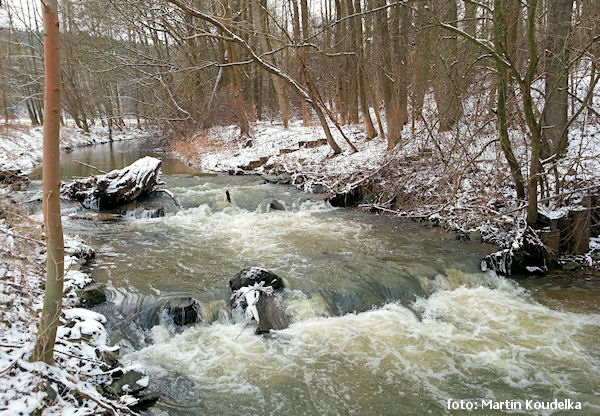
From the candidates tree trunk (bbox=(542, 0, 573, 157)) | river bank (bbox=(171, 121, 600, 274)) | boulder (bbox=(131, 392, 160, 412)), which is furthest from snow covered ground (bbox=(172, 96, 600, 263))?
boulder (bbox=(131, 392, 160, 412))

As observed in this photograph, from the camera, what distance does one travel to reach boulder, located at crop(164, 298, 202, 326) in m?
5.93

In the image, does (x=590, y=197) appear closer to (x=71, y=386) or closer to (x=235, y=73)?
(x=71, y=386)

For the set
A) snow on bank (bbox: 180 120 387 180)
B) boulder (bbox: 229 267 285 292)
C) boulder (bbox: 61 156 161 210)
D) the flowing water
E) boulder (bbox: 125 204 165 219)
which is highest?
snow on bank (bbox: 180 120 387 180)

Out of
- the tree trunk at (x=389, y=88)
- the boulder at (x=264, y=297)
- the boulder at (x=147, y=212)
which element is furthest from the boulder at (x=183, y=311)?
the tree trunk at (x=389, y=88)

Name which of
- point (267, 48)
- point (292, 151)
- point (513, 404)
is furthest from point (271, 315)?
point (267, 48)

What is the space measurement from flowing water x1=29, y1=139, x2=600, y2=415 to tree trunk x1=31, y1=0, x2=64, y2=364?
1.88 metres

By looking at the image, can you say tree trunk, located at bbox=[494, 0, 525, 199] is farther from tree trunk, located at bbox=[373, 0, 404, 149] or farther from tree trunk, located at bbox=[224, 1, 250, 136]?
tree trunk, located at bbox=[224, 1, 250, 136]

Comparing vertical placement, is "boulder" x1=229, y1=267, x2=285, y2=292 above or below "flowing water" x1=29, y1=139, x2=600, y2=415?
above

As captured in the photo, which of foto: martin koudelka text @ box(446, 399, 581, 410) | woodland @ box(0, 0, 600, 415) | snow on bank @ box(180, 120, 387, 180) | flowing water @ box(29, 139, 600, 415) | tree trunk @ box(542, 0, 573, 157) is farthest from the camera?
snow on bank @ box(180, 120, 387, 180)

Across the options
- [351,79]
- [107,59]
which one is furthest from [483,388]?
[351,79]

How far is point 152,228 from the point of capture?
1020 cm

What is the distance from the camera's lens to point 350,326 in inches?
239

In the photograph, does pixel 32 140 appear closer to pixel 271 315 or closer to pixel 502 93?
pixel 271 315

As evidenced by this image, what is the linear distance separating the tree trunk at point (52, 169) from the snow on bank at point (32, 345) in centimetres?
49
